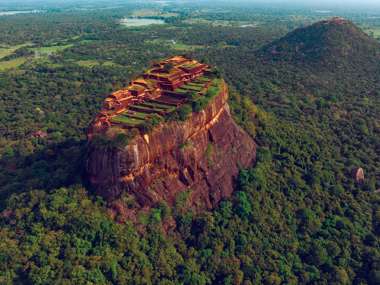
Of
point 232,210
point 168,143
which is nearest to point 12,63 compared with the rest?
point 168,143

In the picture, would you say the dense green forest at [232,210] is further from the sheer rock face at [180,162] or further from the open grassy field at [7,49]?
the open grassy field at [7,49]

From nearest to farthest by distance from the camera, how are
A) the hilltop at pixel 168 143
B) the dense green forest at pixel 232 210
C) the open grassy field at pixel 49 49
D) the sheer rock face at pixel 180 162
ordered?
the dense green forest at pixel 232 210
the sheer rock face at pixel 180 162
the hilltop at pixel 168 143
the open grassy field at pixel 49 49

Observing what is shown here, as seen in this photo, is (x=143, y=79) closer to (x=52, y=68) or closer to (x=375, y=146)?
(x=375, y=146)

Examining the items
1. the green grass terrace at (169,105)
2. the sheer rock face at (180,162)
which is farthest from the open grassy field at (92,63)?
the sheer rock face at (180,162)

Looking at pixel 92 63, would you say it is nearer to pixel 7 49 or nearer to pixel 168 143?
pixel 7 49

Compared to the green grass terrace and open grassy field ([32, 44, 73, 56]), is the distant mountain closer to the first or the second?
the green grass terrace

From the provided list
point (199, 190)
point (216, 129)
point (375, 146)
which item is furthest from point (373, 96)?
point (199, 190)
